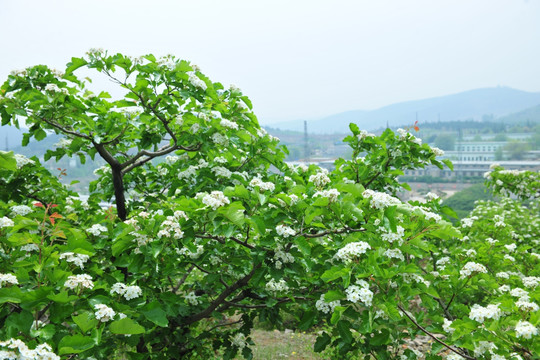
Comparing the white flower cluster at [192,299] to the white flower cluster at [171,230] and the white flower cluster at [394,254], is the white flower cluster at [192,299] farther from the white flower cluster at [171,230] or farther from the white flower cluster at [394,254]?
the white flower cluster at [394,254]

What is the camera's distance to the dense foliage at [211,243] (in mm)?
1876

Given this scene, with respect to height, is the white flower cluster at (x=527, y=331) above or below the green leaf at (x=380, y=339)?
above

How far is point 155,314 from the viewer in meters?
1.99

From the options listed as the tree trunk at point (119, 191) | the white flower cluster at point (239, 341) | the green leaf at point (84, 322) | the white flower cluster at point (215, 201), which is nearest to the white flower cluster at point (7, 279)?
the green leaf at point (84, 322)

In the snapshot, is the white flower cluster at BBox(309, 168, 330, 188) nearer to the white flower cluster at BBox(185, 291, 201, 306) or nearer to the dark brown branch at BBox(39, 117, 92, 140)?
the white flower cluster at BBox(185, 291, 201, 306)

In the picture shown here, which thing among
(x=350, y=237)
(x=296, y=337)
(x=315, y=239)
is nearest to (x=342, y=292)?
(x=350, y=237)

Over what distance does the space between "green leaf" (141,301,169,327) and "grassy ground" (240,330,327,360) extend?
127 inches

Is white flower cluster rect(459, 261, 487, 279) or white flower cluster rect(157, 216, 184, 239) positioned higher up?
white flower cluster rect(157, 216, 184, 239)

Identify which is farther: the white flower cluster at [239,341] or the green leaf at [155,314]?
the white flower cluster at [239,341]

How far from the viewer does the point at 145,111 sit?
3312mm

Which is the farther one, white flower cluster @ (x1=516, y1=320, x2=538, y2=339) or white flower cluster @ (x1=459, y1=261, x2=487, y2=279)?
white flower cluster @ (x1=459, y1=261, x2=487, y2=279)

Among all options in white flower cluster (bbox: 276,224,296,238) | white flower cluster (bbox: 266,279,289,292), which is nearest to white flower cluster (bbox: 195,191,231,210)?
white flower cluster (bbox: 276,224,296,238)

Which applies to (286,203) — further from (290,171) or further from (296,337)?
(296,337)

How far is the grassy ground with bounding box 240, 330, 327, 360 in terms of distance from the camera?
4.95 metres
